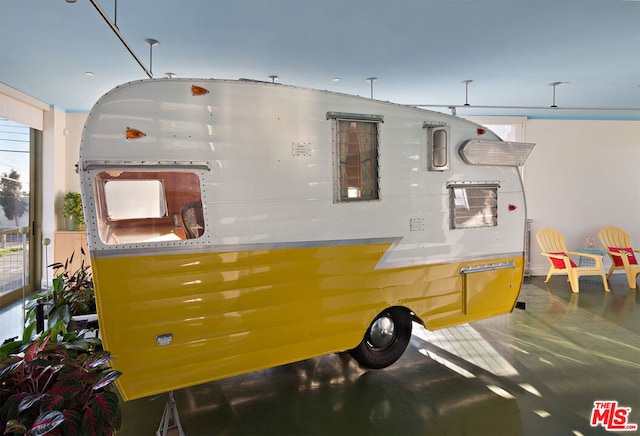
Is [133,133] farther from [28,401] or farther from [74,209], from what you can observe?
[74,209]

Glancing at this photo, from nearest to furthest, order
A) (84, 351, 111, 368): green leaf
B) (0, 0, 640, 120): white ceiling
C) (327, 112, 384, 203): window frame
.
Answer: (84, 351, 111, 368): green leaf → (327, 112, 384, 203): window frame → (0, 0, 640, 120): white ceiling

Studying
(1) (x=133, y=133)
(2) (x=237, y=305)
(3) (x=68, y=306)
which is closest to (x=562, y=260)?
(2) (x=237, y=305)

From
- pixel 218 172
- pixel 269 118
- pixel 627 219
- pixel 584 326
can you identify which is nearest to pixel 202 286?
pixel 218 172

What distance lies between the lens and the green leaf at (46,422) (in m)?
1.90

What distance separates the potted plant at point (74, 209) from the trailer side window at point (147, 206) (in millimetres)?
4111

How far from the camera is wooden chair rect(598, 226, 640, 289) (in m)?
7.78

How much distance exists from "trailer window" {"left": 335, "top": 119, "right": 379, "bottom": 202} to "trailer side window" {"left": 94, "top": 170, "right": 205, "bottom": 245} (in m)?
1.20

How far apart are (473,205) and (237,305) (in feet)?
8.39

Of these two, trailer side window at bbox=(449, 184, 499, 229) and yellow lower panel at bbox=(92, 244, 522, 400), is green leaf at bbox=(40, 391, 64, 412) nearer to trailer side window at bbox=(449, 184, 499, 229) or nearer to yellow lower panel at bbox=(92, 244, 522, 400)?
yellow lower panel at bbox=(92, 244, 522, 400)

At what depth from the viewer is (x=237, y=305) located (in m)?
3.15

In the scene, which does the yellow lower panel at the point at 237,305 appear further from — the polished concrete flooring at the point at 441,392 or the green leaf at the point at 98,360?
the polished concrete flooring at the point at 441,392

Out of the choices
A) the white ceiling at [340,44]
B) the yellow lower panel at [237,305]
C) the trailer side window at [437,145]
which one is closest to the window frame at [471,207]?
the trailer side window at [437,145]

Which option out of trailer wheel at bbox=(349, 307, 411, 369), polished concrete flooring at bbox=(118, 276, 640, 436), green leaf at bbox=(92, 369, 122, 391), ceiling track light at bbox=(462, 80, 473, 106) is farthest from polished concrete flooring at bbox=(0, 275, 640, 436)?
ceiling track light at bbox=(462, 80, 473, 106)

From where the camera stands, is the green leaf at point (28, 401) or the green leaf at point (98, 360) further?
the green leaf at point (98, 360)
